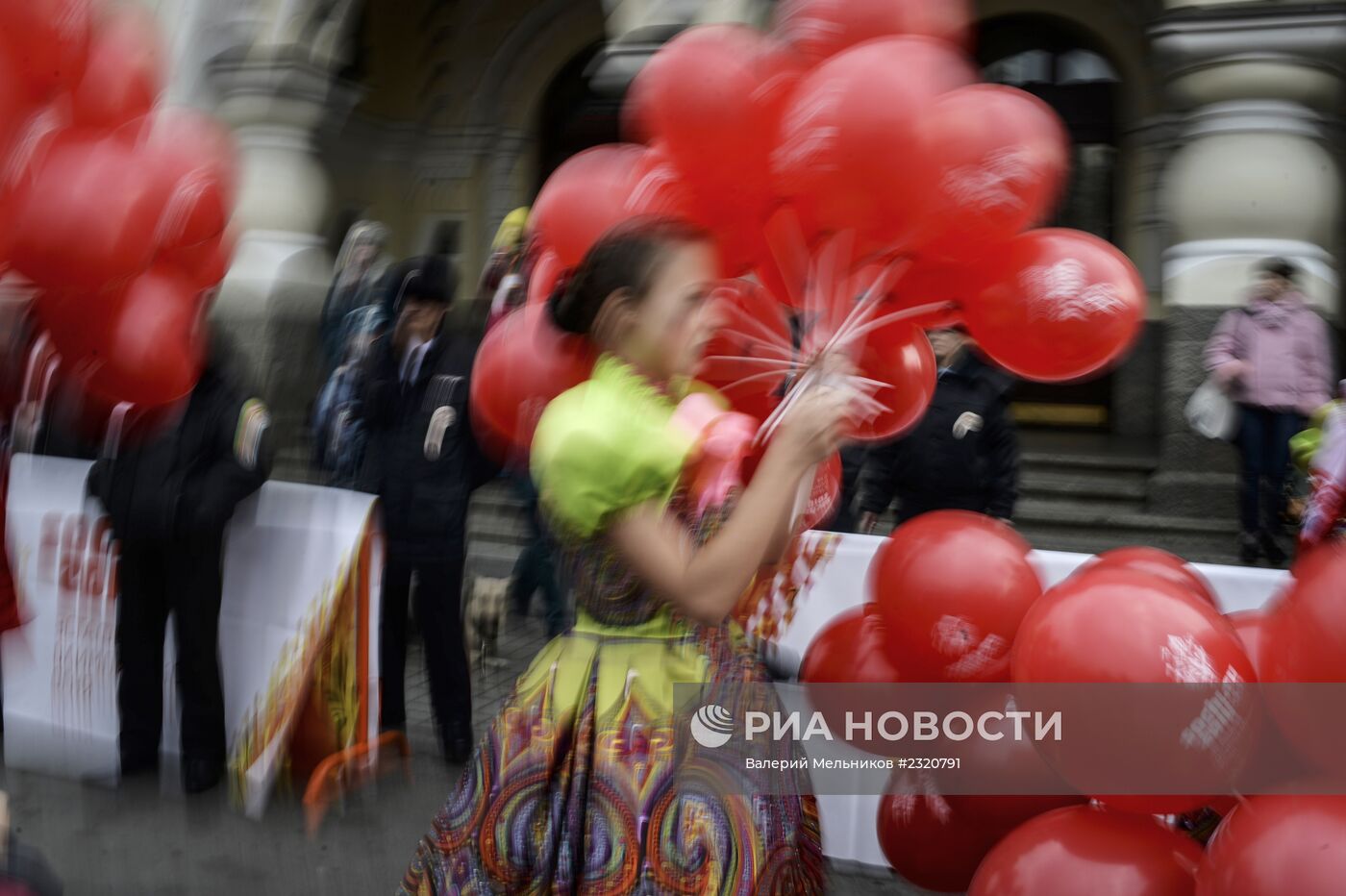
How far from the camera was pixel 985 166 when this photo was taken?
1919 mm

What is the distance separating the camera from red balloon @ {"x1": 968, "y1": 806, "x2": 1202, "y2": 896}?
5.58 feet

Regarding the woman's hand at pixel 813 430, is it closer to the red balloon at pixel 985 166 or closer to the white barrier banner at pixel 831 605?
the red balloon at pixel 985 166

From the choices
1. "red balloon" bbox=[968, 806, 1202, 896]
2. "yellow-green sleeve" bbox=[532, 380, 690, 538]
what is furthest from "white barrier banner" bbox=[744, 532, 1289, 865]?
"yellow-green sleeve" bbox=[532, 380, 690, 538]

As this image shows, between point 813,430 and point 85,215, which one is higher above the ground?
point 85,215

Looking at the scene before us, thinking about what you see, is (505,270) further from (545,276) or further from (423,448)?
(545,276)

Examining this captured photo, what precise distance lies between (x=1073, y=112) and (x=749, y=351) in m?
8.22

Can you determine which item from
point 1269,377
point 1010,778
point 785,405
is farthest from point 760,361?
point 1269,377

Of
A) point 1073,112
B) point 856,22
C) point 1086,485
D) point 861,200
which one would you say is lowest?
point 1086,485

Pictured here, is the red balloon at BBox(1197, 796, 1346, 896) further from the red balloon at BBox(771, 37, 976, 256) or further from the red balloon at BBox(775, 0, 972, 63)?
the red balloon at BBox(775, 0, 972, 63)

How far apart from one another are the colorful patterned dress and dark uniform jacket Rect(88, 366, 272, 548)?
89.8 inches

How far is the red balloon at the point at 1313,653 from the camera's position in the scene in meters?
1.56

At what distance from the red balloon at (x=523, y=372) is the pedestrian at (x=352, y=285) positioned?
2.05 meters

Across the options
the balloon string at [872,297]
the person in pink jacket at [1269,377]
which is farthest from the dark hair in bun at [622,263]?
the person in pink jacket at [1269,377]

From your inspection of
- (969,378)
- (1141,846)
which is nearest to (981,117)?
(1141,846)
